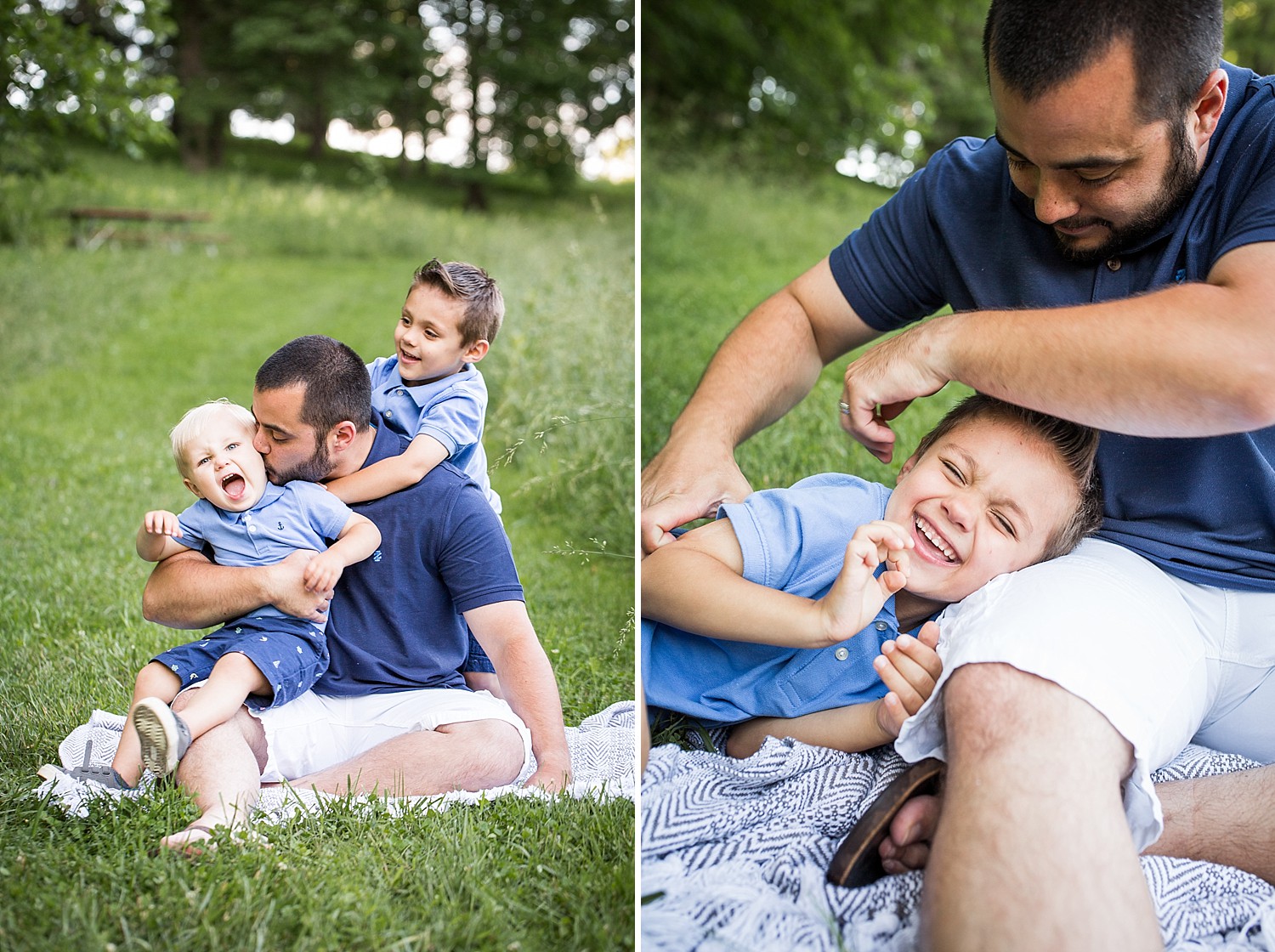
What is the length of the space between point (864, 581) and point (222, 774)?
3.48 feet

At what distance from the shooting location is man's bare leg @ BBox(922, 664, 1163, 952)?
1390mm

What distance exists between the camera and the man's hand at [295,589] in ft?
5.93

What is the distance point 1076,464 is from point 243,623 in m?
1.51

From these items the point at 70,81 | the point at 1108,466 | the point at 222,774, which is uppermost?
the point at 70,81

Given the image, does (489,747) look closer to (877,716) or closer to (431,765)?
(431,765)

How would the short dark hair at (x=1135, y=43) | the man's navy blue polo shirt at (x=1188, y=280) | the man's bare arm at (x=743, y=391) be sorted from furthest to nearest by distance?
the man's bare arm at (x=743, y=391) → the man's navy blue polo shirt at (x=1188, y=280) → the short dark hair at (x=1135, y=43)

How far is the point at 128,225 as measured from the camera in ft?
23.2

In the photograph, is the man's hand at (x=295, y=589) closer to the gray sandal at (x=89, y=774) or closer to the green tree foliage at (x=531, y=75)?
the gray sandal at (x=89, y=774)

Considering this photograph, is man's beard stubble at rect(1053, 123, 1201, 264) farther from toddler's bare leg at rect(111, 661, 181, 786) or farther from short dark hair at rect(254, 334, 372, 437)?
toddler's bare leg at rect(111, 661, 181, 786)

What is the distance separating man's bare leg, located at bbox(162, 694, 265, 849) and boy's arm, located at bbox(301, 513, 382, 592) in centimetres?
26

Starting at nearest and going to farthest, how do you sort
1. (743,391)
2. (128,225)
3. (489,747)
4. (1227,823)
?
(1227,823) → (489,747) → (743,391) → (128,225)

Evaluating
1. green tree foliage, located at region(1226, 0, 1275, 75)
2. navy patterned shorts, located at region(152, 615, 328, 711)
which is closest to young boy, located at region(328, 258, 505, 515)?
navy patterned shorts, located at region(152, 615, 328, 711)

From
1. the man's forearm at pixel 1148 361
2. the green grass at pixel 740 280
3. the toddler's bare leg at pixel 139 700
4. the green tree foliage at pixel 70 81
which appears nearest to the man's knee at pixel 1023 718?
the man's forearm at pixel 1148 361

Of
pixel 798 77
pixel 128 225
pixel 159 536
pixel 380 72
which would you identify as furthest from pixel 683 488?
pixel 798 77
